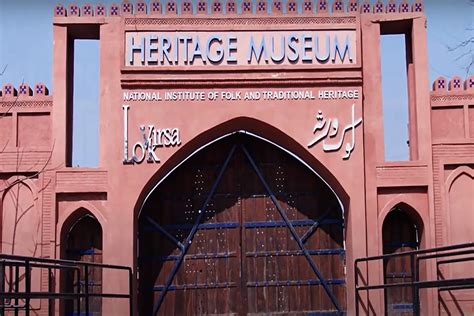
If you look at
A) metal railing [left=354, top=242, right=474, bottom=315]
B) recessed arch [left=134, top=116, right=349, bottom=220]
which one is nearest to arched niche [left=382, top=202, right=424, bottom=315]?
metal railing [left=354, top=242, right=474, bottom=315]

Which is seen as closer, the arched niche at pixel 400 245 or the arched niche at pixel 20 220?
the arched niche at pixel 20 220

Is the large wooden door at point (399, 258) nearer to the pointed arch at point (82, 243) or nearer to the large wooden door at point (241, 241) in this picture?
the large wooden door at point (241, 241)

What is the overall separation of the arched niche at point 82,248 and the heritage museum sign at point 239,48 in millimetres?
2903

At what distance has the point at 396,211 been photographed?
14.5m

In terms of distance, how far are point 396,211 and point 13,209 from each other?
22.1ft

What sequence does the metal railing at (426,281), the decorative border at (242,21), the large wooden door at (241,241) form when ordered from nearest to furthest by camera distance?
the metal railing at (426,281) < the decorative border at (242,21) < the large wooden door at (241,241)

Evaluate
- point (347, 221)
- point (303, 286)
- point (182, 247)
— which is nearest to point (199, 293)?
point (182, 247)

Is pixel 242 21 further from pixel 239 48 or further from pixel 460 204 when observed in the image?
pixel 460 204

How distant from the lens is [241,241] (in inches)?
574

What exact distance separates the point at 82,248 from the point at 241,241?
282 centimetres

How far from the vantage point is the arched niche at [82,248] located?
14.1m

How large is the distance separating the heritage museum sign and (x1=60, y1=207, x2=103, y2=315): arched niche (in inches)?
114

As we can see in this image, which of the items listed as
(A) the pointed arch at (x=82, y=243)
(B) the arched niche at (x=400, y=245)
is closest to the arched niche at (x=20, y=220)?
(A) the pointed arch at (x=82, y=243)

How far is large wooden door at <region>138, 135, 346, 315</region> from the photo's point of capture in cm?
1450
